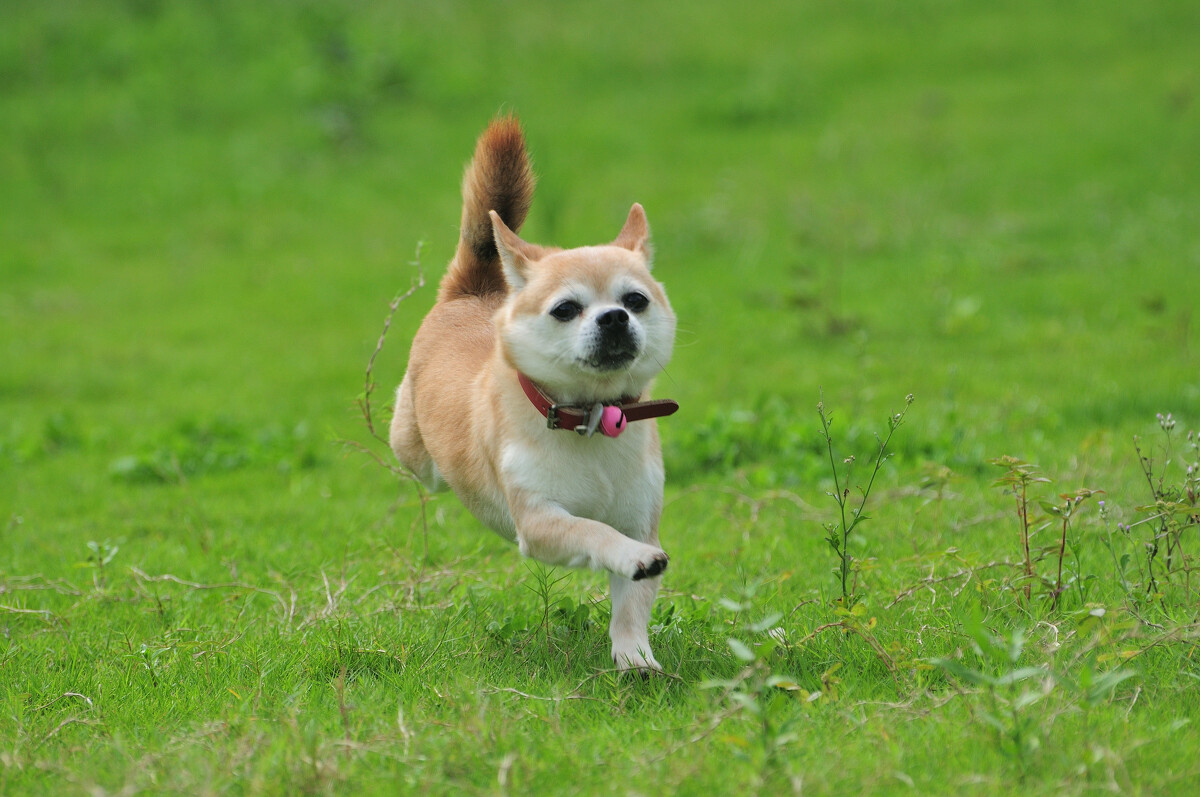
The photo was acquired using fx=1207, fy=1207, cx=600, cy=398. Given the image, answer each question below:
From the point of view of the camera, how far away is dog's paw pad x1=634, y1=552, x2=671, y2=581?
3.46 metres

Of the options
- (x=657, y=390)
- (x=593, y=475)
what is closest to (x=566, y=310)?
(x=593, y=475)

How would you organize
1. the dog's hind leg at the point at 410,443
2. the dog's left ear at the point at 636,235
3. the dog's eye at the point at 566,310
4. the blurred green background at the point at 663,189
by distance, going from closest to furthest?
the dog's eye at the point at 566,310, the dog's left ear at the point at 636,235, the dog's hind leg at the point at 410,443, the blurred green background at the point at 663,189

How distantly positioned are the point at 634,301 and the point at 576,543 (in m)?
0.85

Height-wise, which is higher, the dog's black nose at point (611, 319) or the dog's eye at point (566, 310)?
the dog's black nose at point (611, 319)

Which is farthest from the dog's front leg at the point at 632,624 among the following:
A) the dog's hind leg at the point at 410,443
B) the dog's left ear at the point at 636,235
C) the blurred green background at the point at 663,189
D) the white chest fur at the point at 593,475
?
the blurred green background at the point at 663,189

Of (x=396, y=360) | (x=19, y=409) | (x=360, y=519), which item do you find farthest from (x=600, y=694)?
(x=19, y=409)

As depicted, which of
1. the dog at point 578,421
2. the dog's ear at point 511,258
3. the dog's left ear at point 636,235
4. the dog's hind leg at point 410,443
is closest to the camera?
the dog at point 578,421

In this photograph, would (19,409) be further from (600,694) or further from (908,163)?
(908,163)

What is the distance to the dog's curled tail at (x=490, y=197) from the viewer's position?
192 inches

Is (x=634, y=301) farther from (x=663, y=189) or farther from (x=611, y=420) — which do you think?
(x=663, y=189)

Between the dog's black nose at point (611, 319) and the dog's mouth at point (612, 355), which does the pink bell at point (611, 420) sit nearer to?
the dog's mouth at point (612, 355)

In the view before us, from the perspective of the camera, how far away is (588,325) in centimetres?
380

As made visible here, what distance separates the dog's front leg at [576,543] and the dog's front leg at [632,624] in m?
0.08

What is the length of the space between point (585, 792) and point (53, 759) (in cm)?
152
